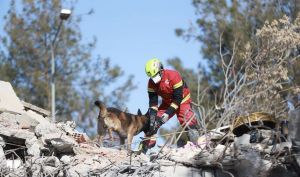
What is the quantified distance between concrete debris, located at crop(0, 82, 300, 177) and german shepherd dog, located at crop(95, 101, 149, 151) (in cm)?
58

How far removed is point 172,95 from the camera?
12281mm

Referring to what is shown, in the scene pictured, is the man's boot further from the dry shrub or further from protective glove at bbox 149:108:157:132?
the dry shrub

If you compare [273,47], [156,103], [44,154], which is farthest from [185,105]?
[273,47]

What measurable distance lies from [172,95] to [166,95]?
209 millimetres

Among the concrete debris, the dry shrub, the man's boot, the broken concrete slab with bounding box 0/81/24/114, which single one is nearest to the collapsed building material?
the concrete debris

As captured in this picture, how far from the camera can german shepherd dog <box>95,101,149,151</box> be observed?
1312 cm

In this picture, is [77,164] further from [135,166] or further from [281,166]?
[281,166]

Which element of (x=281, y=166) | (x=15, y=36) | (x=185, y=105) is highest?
(x=15, y=36)

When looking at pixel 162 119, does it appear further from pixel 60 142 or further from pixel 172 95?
pixel 60 142

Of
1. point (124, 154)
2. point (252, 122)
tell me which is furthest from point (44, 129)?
point (252, 122)

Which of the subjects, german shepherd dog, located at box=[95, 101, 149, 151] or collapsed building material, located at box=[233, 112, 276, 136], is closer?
collapsed building material, located at box=[233, 112, 276, 136]

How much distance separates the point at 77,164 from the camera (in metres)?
10.5

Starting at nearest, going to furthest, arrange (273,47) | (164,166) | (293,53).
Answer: (164,166) → (273,47) → (293,53)

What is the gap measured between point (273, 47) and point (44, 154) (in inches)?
423
